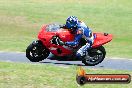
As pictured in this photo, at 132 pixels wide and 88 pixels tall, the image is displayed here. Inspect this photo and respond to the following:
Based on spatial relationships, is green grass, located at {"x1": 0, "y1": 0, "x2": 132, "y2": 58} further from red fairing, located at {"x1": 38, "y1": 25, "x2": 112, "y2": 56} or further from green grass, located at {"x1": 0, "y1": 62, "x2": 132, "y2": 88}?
green grass, located at {"x1": 0, "y1": 62, "x2": 132, "y2": 88}

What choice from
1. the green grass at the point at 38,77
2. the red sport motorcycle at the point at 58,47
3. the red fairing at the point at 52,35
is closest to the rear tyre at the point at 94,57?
the red sport motorcycle at the point at 58,47

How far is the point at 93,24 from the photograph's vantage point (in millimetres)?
36406

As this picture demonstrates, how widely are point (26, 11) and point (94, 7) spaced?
7173 mm

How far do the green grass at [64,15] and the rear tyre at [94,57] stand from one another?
959 cm

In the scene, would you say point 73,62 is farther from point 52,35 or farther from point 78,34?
point 52,35

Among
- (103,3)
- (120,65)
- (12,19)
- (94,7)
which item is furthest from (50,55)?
(103,3)

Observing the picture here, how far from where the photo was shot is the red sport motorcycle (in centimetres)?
1692

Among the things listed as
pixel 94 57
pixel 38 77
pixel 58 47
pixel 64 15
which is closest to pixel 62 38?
pixel 58 47

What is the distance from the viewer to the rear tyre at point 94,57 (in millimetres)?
16812

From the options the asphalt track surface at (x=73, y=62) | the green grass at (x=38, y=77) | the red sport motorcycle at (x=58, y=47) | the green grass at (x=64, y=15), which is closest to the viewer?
the green grass at (x=38, y=77)

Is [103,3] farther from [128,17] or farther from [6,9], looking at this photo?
[6,9]

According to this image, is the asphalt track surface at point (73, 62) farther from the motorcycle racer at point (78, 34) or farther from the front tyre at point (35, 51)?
the motorcycle racer at point (78, 34)

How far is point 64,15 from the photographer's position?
39062 millimetres

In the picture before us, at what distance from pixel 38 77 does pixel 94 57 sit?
5310mm
